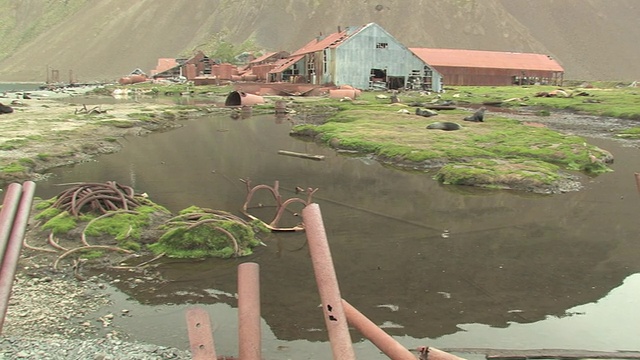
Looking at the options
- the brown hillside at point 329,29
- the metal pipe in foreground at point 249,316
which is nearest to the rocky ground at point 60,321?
the metal pipe in foreground at point 249,316

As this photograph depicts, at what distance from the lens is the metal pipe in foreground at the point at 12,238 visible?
334cm

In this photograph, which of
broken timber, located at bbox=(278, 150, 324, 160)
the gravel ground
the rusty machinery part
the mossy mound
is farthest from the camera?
broken timber, located at bbox=(278, 150, 324, 160)

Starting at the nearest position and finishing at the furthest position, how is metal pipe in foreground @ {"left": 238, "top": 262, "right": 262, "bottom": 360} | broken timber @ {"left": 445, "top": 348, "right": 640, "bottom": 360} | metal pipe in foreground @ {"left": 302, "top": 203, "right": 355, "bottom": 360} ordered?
metal pipe in foreground @ {"left": 302, "top": 203, "right": 355, "bottom": 360}, metal pipe in foreground @ {"left": 238, "top": 262, "right": 262, "bottom": 360}, broken timber @ {"left": 445, "top": 348, "right": 640, "bottom": 360}

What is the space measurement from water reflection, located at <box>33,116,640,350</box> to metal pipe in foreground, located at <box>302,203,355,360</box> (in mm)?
2858

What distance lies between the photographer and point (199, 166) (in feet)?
56.6

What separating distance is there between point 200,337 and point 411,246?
673 cm

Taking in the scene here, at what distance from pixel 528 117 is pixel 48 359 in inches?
1328

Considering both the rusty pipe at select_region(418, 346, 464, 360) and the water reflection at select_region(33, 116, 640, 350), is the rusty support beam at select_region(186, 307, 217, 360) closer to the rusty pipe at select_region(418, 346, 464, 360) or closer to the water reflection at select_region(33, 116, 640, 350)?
the rusty pipe at select_region(418, 346, 464, 360)

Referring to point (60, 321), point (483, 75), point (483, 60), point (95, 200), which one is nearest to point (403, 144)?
point (95, 200)

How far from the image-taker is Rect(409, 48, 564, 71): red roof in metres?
69.4

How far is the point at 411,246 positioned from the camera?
31.8ft

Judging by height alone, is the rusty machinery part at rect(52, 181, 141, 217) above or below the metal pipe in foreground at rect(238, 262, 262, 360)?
below

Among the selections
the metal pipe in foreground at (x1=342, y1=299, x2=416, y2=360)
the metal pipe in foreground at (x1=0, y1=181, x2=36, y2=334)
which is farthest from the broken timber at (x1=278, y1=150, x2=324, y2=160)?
the metal pipe in foreground at (x1=342, y1=299, x2=416, y2=360)

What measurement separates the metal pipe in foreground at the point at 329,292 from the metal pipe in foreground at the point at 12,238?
1.98m
